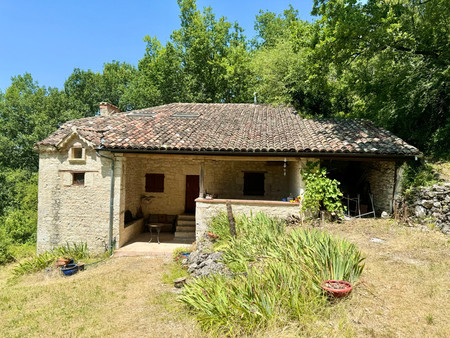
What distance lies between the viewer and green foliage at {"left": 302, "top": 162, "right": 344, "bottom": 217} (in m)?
8.60

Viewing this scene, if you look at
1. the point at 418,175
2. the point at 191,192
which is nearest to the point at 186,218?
the point at 191,192

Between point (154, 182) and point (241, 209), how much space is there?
560 centimetres

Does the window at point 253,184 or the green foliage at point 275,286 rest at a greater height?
the window at point 253,184

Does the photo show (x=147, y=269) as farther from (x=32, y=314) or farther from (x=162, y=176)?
(x=162, y=176)

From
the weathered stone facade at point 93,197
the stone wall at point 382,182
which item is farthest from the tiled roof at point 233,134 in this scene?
the stone wall at point 382,182

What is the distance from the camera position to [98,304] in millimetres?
5770

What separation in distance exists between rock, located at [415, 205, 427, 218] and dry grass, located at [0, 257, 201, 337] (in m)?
8.05

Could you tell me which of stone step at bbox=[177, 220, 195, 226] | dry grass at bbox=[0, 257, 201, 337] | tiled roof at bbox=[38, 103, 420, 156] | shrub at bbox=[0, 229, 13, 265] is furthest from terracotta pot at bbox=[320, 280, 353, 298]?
shrub at bbox=[0, 229, 13, 265]

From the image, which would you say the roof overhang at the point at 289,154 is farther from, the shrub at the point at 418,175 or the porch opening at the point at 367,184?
the porch opening at the point at 367,184

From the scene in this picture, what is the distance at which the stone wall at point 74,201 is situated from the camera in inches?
371

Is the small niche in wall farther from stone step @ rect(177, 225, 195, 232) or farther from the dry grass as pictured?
stone step @ rect(177, 225, 195, 232)

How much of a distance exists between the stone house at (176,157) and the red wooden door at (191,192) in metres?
0.74

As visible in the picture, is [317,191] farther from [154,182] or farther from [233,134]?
[154,182]

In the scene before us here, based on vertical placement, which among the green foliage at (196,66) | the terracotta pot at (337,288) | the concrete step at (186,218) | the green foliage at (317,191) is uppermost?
the green foliage at (196,66)
